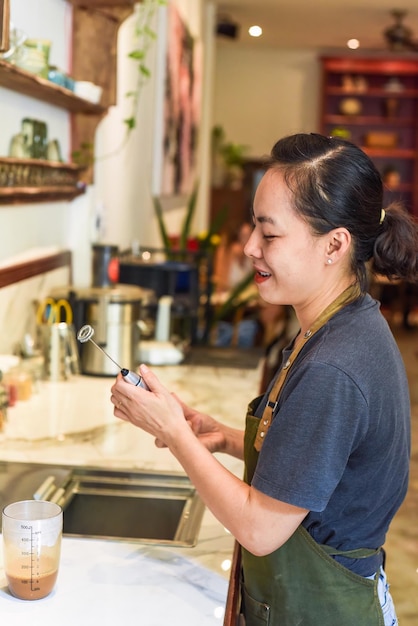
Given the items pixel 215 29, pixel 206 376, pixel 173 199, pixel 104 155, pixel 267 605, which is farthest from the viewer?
pixel 215 29

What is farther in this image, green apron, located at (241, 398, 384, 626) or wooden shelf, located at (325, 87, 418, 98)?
wooden shelf, located at (325, 87, 418, 98)

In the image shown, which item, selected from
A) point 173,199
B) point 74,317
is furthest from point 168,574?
point 173,199

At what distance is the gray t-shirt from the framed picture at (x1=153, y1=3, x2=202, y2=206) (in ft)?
12.0

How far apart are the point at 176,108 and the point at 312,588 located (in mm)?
4420

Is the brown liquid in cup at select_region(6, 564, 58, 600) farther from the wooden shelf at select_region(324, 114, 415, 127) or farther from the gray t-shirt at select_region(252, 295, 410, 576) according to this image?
the wooden shelf at select_region(324, 114, 415, 127)

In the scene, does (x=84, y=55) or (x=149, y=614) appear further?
(x=84, y=55)

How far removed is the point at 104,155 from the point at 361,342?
2.36m

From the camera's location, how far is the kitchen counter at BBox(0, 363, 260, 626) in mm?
1177

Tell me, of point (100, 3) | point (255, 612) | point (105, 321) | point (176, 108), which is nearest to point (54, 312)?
point (105, 321)

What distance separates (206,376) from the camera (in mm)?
2854

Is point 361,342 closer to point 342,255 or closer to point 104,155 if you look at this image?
point 342,255

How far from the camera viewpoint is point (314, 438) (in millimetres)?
1107

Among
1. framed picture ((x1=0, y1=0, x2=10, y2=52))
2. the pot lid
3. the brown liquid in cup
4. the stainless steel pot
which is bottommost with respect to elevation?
the brown liquid in cup

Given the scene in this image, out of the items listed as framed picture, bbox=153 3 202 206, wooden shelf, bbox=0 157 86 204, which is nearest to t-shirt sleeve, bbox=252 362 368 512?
wooden shelf, bbox=0 157 86 204
